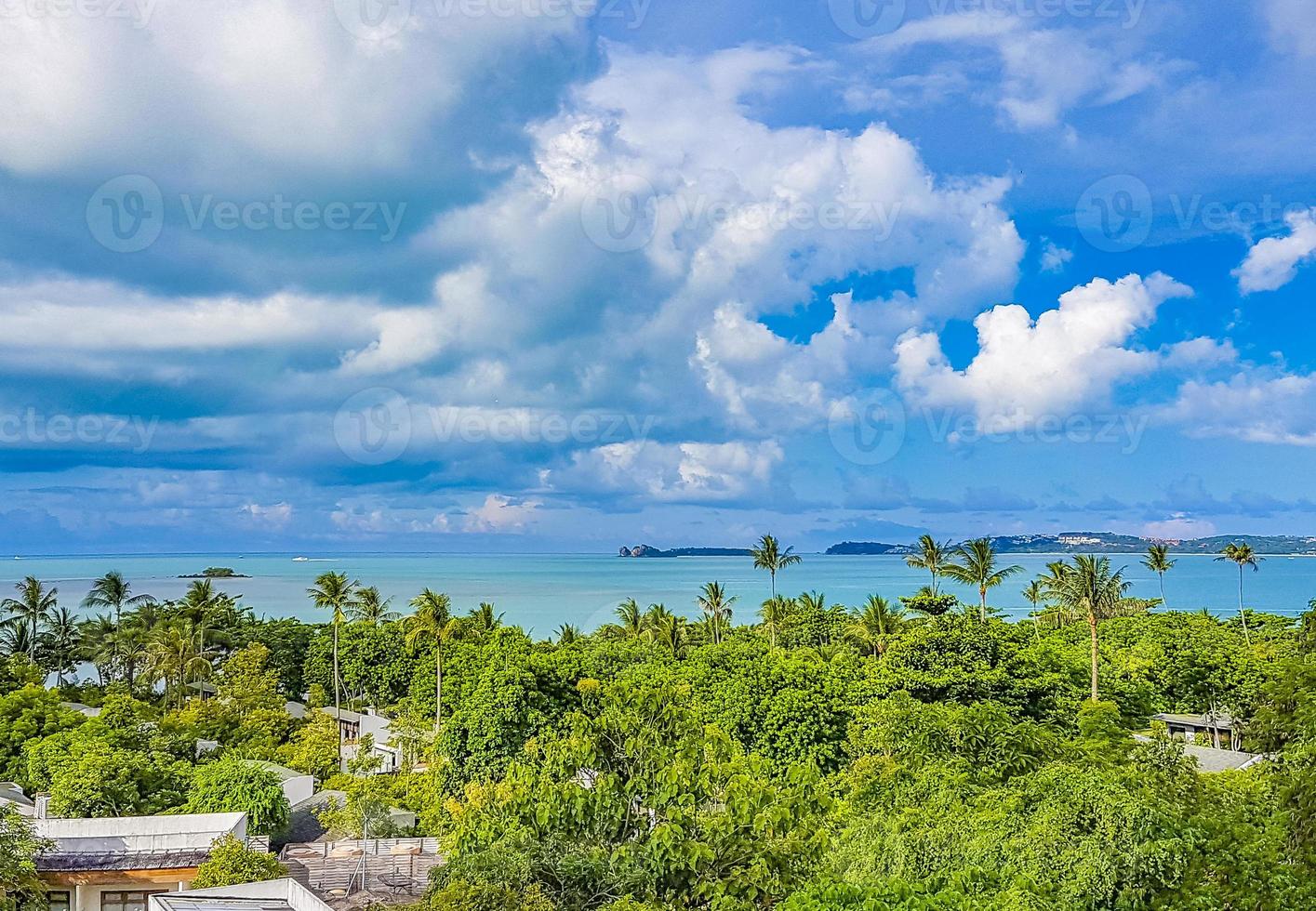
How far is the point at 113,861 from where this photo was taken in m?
21.9

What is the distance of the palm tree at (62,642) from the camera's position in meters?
57.6

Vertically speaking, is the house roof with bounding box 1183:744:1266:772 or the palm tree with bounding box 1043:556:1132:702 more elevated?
the palm tree with bounding box 1043:556:1132:702

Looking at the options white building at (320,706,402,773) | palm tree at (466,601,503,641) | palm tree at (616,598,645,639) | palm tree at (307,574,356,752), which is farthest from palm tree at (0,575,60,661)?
palm tree at (616,598,645,639)

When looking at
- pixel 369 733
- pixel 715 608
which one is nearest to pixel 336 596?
pixel 369 733

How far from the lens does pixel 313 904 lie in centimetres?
1708

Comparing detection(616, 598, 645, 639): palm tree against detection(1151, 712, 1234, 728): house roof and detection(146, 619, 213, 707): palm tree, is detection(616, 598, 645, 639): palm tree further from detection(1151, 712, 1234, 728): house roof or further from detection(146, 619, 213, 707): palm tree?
detection(1151, 712, 1234, 728): house roof

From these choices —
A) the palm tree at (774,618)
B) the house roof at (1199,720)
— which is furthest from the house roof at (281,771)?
the house roof at (1199,720)

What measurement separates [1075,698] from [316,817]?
24.3 meters

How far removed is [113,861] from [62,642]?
43.8 metres

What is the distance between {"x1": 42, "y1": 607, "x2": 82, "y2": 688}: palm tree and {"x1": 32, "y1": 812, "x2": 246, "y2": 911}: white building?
4043cm

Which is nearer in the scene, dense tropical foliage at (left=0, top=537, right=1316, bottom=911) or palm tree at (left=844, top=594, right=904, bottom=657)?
dense tropical foliage at (left=0, top=537, right=1316, bottom=911)

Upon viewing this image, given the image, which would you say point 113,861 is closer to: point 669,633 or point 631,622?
point 669,633

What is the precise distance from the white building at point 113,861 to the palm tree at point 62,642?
1592 inches

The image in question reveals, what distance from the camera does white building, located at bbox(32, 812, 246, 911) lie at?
71.5 ft
